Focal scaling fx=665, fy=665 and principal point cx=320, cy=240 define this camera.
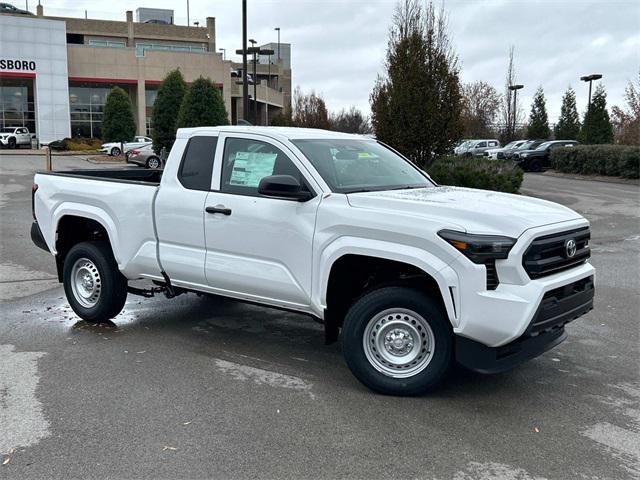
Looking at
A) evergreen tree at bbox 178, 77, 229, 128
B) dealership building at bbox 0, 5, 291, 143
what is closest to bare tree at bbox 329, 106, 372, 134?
dealership building at bbox 0, 5, 291, 143

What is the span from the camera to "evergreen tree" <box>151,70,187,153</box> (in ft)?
112

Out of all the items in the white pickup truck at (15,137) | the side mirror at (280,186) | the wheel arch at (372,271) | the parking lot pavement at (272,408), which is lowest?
the parking lot pavement at (272,408)

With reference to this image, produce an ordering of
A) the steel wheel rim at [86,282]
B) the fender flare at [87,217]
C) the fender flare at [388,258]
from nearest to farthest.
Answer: the fender flare at [388,258] < the fender flare at [87,217] < the steel wheel rim at [86,282]

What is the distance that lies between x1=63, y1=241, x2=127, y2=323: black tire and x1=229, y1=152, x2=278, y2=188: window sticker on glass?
182 centimetres

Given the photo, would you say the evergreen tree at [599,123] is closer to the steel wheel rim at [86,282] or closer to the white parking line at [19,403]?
the steel wheel rim at [86,282]

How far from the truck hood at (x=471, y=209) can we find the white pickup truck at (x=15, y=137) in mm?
51339

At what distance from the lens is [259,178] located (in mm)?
5703

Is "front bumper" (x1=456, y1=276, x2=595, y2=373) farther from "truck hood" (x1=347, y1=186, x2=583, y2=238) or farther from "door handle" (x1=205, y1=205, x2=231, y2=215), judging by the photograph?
"door handle" (x1=205, y1=205, x2=231, y2=215)

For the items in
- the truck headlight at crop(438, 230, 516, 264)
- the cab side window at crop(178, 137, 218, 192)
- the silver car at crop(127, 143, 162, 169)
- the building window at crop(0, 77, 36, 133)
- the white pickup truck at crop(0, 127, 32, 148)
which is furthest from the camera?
the building window at crop(0, 77, 36, 133)

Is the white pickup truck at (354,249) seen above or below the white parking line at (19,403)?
above

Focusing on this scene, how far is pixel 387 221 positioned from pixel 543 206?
4.45 ft

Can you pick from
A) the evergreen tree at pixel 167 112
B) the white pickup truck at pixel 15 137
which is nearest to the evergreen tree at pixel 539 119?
the evergreen tree at pixel 167 112

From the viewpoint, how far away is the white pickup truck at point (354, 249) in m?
4.51

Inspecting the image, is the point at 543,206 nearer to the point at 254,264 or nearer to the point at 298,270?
the point at 298,270
